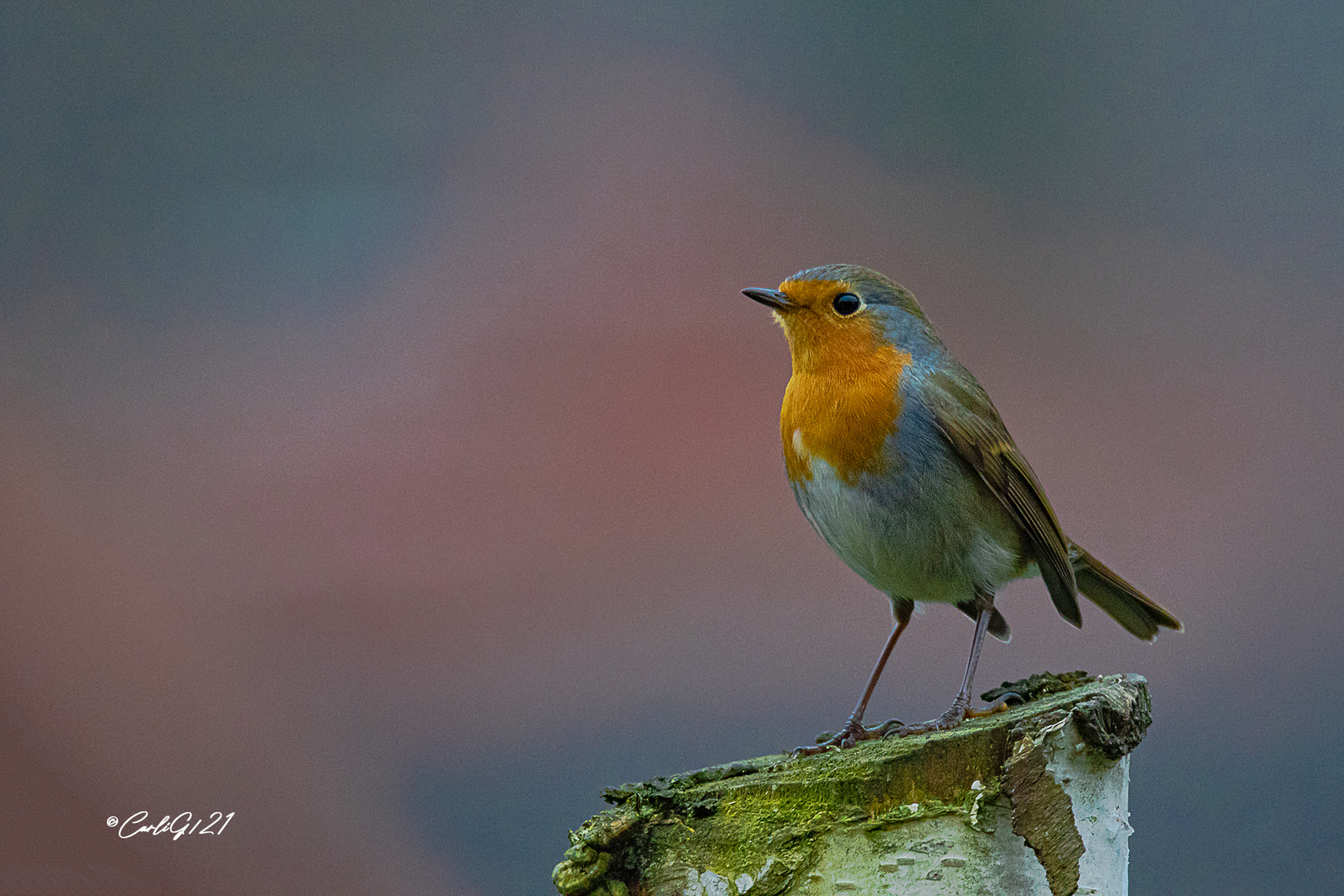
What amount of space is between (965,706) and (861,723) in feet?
1.06

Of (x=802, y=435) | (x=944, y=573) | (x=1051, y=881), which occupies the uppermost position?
(x=802, y=435)

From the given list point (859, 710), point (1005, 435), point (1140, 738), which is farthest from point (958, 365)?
point (1140, 738)

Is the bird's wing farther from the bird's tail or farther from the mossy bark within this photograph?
the mossy bark

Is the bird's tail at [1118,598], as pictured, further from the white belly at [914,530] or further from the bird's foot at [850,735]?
the bird's foot at [850,735]

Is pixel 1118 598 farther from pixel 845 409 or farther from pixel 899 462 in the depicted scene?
pixel 845 409

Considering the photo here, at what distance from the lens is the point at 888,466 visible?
2.78 m

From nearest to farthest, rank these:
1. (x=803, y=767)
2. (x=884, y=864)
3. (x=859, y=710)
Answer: (x=884, y=864), (x=803, y=767), (x=859, y=710)

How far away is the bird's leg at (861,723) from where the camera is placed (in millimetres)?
→ 2676

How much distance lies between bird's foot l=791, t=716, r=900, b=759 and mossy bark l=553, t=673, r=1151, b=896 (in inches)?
17.5

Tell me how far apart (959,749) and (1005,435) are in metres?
1.17

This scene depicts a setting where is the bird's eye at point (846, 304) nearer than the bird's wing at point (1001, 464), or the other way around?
the bird's wing at point (1001, 464)

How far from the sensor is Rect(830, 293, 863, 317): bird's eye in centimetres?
295

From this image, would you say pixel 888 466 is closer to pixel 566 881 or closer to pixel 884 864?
pixel 884 864

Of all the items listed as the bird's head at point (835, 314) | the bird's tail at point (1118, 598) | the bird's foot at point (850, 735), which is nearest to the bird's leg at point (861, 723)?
the bird's foot at point (850, 735)
